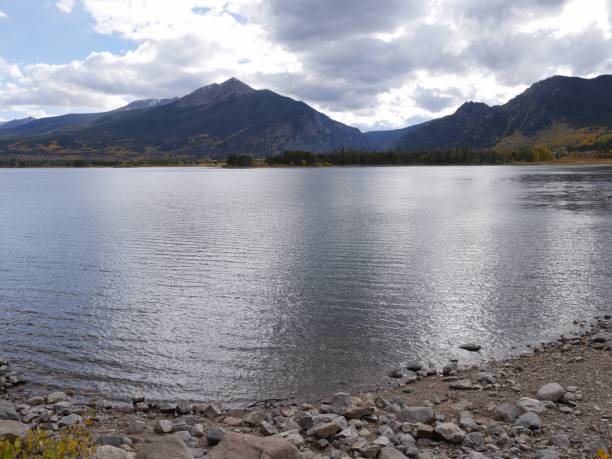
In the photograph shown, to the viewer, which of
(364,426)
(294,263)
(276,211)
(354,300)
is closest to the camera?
(364,426)

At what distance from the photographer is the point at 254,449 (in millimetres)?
10594

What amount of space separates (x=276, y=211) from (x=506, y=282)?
45098mm

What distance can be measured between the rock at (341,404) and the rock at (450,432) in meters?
2.73

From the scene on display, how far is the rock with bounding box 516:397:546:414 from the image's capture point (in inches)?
537

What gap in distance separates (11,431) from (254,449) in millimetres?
5678

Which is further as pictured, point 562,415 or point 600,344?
point 600,344

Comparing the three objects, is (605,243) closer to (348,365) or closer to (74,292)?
(348,365)

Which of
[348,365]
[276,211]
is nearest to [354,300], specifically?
[348,365]

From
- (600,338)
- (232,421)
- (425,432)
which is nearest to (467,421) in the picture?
(425,432)

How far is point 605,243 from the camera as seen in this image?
4344 cm

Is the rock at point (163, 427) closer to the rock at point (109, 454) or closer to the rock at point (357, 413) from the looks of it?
the rock at point (109, 454)

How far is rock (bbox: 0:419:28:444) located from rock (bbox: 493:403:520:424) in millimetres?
12081

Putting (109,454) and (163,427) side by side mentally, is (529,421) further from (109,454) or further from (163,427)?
(109,454)

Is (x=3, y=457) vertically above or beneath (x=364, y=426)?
above
